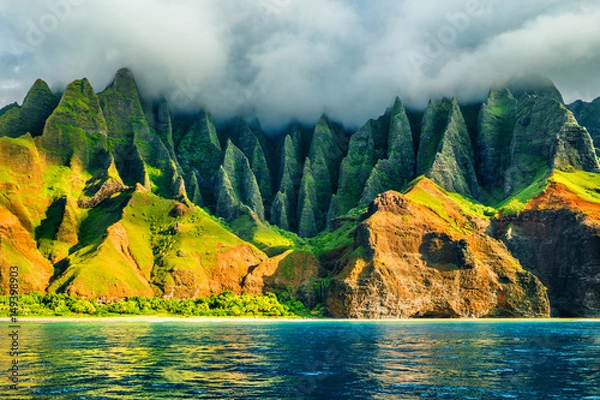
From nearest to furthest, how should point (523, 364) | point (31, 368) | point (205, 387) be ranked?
1. point (205, 387)
2. point (31, 368)
3. point (523, 364)

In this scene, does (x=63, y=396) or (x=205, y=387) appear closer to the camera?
(x=63, y=396)

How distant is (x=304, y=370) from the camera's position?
6581cm

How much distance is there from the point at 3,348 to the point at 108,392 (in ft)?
147

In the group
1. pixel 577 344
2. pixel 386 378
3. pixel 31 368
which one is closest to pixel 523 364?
pixel 386 378

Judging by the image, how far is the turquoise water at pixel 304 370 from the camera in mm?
51781

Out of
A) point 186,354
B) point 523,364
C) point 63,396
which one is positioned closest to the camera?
point 63,396

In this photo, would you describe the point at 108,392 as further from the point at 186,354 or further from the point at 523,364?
the point at 523,364

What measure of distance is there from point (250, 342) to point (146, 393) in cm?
5543

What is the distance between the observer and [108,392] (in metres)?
50.8

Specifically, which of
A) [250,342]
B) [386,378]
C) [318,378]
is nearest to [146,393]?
[318,378]

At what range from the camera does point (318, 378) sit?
197ft

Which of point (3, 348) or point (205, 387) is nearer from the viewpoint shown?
point (205, 387)

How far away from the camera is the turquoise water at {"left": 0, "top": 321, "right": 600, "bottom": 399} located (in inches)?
2039

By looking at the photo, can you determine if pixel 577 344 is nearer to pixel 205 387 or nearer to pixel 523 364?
pixel 523 364
